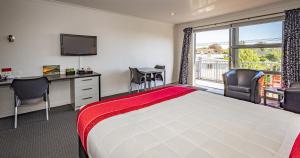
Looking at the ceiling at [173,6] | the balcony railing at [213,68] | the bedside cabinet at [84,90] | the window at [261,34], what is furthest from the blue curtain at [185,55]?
the bedside cabinet at [84,90]

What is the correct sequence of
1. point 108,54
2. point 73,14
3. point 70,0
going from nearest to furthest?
point 70,0 < point 73,14 < point 108,54

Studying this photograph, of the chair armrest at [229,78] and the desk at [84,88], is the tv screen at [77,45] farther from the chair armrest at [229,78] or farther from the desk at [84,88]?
the chair armrest at [229,78]

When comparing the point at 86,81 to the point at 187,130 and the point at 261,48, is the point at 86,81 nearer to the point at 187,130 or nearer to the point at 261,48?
the point at 187,130

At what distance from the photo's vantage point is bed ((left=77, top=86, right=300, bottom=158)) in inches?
36.8

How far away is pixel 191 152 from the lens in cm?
92

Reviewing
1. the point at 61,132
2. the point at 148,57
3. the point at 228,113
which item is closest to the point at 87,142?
the point at 228,113

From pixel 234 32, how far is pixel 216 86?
6.59ft

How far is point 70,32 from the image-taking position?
12.1 feet

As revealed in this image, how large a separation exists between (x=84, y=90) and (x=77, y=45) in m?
1.09

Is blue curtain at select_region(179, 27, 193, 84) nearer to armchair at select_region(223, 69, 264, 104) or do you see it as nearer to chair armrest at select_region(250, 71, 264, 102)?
armchair at select_region(223, 69, 264, 104)

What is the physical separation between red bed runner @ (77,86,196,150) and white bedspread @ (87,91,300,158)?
0.33 feet

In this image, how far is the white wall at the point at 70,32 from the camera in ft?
10.0

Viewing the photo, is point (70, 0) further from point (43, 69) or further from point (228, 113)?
point (228, 113)

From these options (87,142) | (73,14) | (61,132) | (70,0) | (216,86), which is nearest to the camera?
(87,142)
